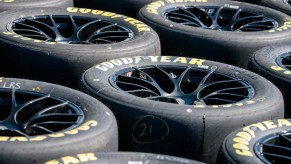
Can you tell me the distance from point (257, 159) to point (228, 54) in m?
1.69

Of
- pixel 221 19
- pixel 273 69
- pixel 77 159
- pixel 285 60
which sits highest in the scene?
pixel 77 159

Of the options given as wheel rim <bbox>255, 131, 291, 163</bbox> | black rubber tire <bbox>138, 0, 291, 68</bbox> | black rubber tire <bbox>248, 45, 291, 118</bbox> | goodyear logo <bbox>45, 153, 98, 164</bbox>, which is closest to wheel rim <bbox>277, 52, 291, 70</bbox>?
black rubber tire <bbox>248, 45, 291, 118</bbox>

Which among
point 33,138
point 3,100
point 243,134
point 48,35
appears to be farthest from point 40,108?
point 48,35

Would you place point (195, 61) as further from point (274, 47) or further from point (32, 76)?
point (32, 76)

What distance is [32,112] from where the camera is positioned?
3703 millimetres

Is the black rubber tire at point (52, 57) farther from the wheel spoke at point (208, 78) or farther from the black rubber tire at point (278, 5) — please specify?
the black rubber tire at point (278, 5)

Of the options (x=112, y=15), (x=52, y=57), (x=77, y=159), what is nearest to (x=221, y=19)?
(x=112, y=15)

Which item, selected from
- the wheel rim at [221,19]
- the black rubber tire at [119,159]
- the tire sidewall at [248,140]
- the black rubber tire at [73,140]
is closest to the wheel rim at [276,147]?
the tire sidewall at [248,140]

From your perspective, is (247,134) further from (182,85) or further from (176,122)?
(182,85)

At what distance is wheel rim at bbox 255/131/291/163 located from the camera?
317cm

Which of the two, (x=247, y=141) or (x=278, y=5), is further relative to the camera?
(x=278, y=5)

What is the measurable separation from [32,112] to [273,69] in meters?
1.38

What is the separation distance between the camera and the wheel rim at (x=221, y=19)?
5.38 metres

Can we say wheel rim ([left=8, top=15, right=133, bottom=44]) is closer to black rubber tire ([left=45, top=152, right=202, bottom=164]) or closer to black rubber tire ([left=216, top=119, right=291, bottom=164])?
black rubber tire ([left=216, top=119, right=291, bottom=164])
